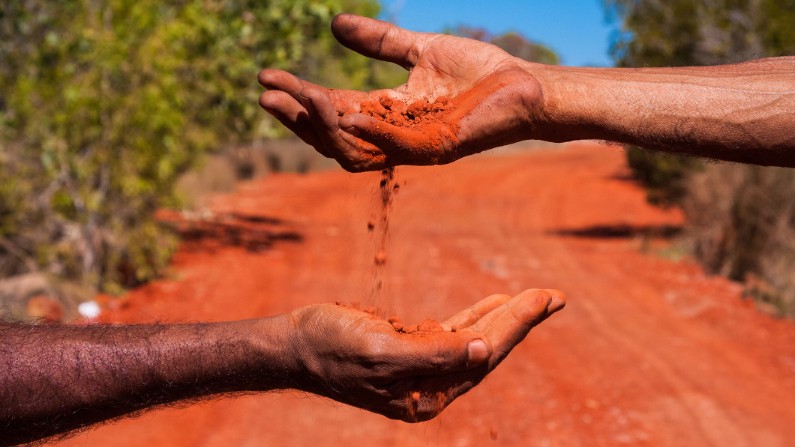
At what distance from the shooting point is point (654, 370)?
703 centimetres

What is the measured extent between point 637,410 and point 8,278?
17.3ft

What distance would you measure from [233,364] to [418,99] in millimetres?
981

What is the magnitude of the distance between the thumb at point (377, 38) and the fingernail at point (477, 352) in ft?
3.39

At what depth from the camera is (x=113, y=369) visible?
7.43 feet

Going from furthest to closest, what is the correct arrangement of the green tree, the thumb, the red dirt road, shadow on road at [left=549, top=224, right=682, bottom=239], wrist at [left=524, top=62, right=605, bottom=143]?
shadow on road at [left=549, top=224, right=682, bottom=239]
the green tree
the red dirt road
the thumb
wrist at [left=524, top=62, right=605, bottom=143]

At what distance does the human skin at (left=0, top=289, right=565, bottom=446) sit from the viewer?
2.19 metres

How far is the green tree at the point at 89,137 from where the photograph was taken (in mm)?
8156

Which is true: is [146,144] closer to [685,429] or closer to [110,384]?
[685,429]

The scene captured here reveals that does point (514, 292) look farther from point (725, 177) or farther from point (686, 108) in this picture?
point (686, 108)

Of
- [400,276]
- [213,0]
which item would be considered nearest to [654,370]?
[400,276]

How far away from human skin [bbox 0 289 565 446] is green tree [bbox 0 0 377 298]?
5.92 m

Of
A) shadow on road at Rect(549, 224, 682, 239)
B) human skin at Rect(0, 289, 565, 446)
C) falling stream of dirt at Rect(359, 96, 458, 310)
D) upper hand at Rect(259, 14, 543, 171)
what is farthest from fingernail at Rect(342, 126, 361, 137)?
shadow on road at Rect(549, 224, 682, 239)

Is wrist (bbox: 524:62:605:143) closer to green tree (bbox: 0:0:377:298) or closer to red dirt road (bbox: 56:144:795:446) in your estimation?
red dirt road (bbox: 56:144:795:446)

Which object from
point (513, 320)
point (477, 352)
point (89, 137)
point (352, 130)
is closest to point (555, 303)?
point (513, 320)
